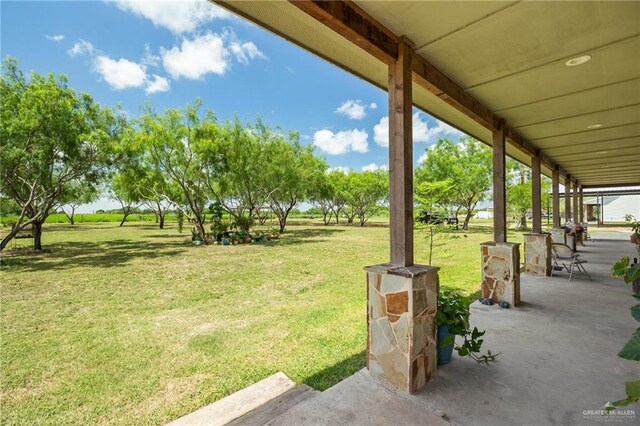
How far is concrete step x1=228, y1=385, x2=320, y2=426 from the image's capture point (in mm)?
1997

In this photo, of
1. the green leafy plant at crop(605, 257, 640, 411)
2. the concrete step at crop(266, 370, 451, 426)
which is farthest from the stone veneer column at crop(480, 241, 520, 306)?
the green leafy plant at crop(605, 257, 640, 411)

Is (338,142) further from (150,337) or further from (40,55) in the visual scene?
(150,337)

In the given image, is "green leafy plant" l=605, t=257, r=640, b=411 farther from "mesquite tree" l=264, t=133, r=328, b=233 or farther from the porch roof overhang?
"mesquite tree" l=264, t=133, r=328, b=233

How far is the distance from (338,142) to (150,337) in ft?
226

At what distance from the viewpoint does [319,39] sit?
2.29m

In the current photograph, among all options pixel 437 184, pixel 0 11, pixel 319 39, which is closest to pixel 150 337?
pixel 319 39

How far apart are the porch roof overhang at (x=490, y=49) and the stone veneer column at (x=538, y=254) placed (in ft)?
8.03

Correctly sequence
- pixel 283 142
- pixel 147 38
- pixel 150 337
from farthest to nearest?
1. pixel 283 142
2. pixel 147 38
3. pixel 150 337

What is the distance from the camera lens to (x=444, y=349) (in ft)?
8.62

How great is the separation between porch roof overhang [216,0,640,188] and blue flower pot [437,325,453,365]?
2332 mm

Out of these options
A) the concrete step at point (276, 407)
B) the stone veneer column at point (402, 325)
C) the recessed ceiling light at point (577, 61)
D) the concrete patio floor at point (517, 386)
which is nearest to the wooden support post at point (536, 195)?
the concrete patio floor at point (517, 386)

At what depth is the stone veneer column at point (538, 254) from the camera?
5867 mm

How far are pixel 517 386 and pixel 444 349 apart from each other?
0.56 meters

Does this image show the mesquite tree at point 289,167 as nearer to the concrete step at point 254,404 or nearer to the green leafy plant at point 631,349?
the concrete step at point 254,404
